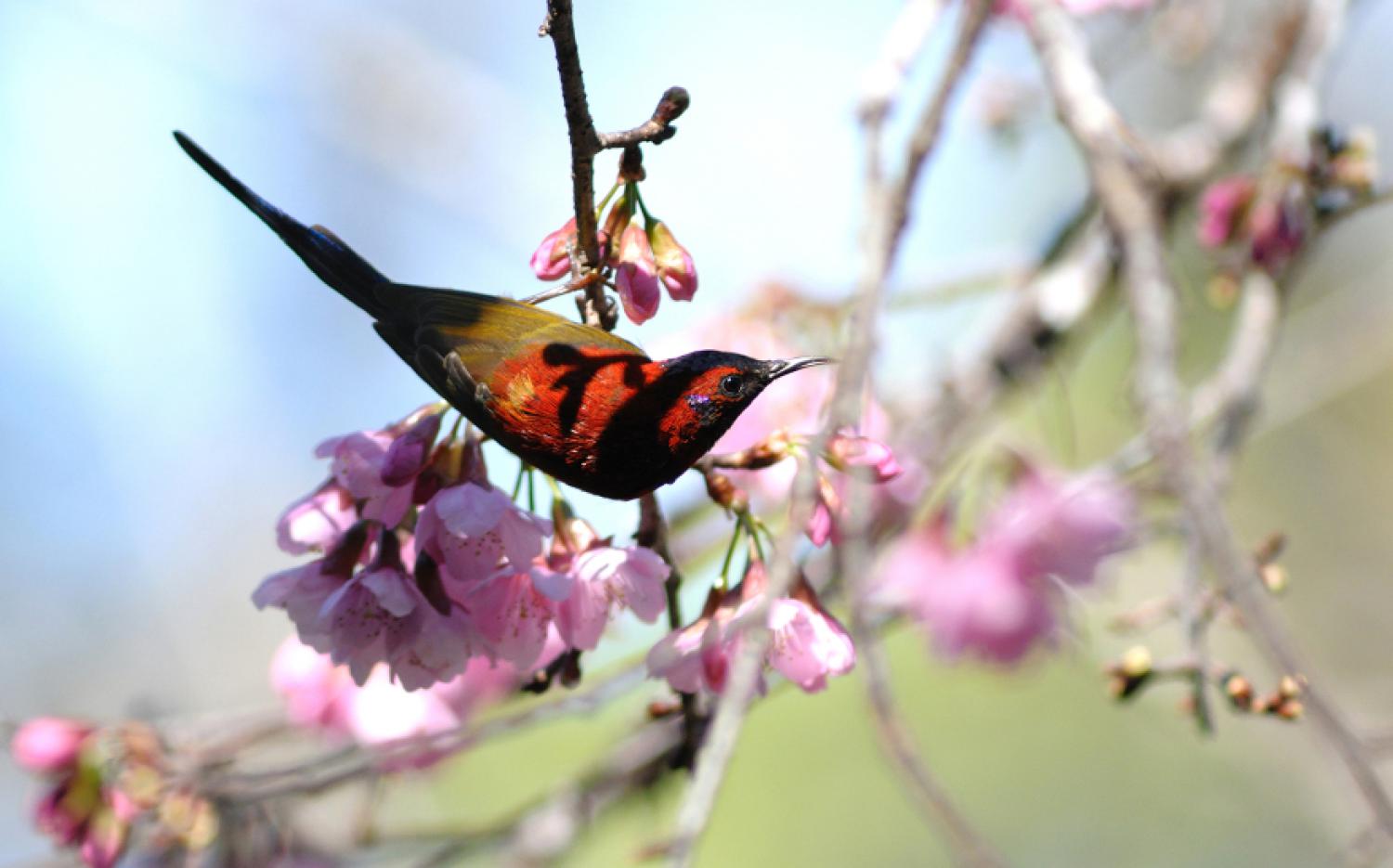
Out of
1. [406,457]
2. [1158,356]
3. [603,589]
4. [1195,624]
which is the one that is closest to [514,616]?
[603,589]

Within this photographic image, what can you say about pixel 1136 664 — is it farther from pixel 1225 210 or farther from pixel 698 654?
pixel 1225 210

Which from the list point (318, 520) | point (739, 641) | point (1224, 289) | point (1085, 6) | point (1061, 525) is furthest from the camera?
point (1085, 6)

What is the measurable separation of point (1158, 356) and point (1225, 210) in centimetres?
155

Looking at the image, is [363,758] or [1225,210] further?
[1225,210]

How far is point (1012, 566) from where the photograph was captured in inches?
88.6

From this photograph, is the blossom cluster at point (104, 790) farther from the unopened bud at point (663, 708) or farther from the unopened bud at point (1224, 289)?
the unopened bud at point (1224, 289)

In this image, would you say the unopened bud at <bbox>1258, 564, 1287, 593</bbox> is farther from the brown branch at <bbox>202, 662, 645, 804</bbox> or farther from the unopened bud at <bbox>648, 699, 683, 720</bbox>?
the brown branch at <bbox>202, 662, 645, 804</bbox>

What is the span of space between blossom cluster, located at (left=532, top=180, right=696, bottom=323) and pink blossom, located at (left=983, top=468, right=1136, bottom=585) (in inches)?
41.6

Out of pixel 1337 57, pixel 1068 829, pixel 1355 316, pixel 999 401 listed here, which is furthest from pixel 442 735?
pixel 1068 829

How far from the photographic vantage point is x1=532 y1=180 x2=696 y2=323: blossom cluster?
1.25 metres

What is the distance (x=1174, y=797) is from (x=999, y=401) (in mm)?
4007

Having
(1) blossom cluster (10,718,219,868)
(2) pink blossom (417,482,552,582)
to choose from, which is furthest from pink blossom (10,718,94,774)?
(2) pink blossom (417,482,552,582)

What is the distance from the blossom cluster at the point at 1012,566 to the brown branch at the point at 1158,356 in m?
0.64

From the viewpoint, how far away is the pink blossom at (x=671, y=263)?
126 cm
